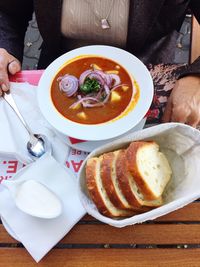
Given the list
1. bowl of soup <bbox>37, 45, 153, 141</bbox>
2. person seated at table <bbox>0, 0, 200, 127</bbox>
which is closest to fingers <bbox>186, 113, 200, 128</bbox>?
person seated at table <bbox>0, 0, 200, 127</bbox>

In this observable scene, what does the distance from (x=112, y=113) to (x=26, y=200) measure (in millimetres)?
307

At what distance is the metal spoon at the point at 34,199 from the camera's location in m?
0.90

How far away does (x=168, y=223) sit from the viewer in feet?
3.10

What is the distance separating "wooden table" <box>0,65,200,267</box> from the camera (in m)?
0.90

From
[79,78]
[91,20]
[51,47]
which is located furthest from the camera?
[51,47]

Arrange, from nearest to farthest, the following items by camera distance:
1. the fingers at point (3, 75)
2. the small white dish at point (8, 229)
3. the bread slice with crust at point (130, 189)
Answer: the bread slice with crust at point (130, 189) → the small white dish at point (8, 229) → the fingers at point (3, 75)

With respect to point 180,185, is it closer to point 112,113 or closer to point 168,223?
point 168,223

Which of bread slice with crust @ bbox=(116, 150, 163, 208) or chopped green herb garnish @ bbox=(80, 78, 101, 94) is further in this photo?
chopped green herb garnish @ bbox=(80, 78, 101, 94)

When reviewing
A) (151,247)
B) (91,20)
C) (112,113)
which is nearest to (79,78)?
(112,113)

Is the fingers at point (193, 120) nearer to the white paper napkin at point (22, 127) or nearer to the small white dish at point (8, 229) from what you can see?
the white paper napkin at point (22, 127)

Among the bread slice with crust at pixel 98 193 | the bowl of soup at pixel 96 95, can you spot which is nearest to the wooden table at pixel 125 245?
the bread slice with crust at pixel 98 193

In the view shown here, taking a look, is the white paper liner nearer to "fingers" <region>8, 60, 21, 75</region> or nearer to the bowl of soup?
the bowl of soup

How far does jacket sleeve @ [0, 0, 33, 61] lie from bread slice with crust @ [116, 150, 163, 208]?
662 millimetres

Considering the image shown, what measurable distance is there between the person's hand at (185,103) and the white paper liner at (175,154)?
16 cm
